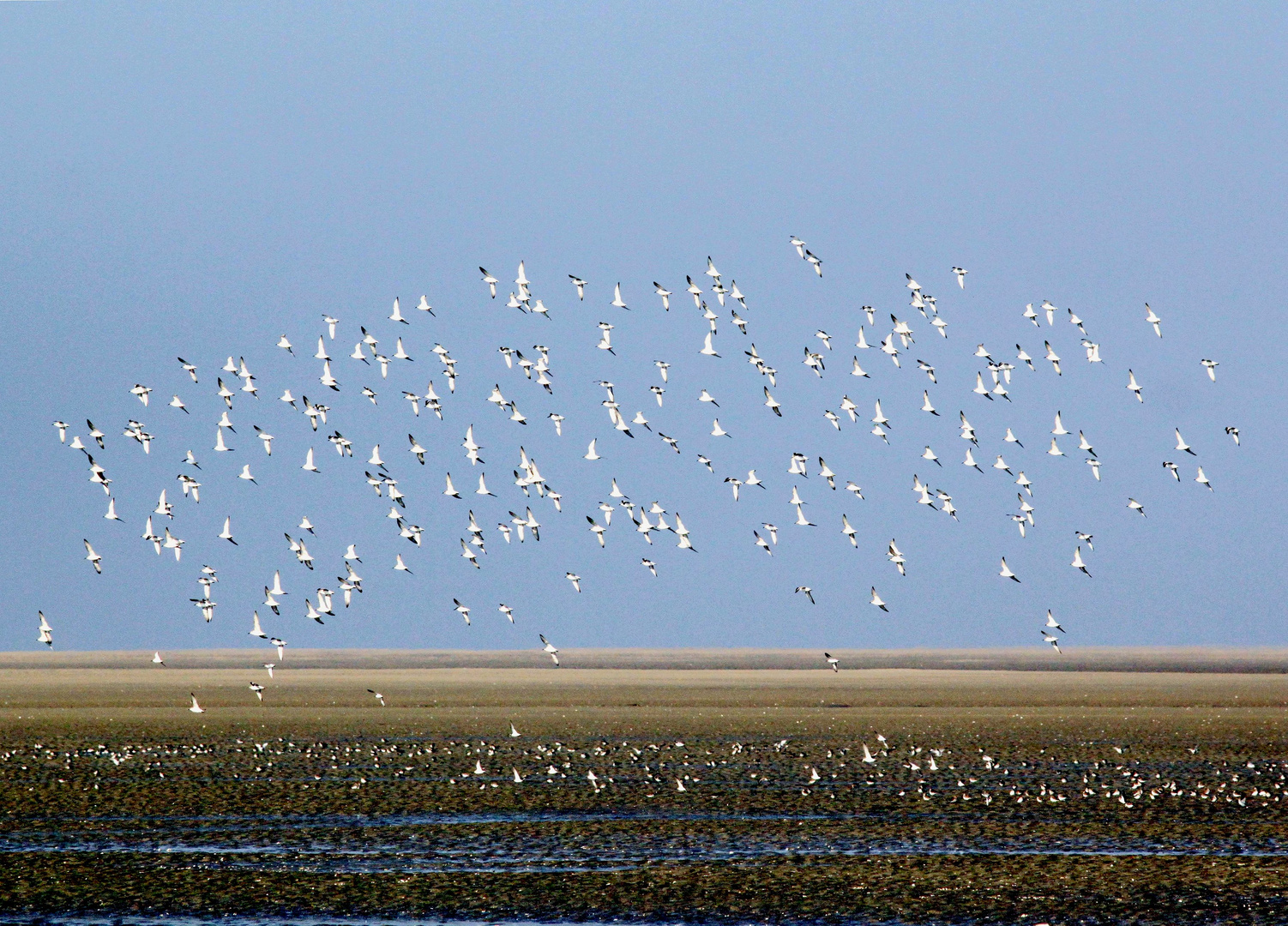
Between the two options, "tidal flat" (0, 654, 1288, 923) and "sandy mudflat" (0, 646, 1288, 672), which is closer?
"tidal flat" (0, 654, 1288, 923)

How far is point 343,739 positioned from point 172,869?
76.7 ft

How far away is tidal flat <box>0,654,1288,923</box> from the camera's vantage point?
2553 centimetres

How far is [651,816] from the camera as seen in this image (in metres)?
33.8

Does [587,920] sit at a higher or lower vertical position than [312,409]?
lower

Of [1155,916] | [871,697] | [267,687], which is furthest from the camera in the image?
[267,687]

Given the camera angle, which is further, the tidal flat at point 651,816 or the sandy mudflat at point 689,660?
the sandy mudflat at point 689,660

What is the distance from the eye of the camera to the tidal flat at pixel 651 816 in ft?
83.8

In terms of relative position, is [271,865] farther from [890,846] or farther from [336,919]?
[890,846]

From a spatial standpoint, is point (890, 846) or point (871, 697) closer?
point (890, 846)

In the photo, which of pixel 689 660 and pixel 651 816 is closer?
pixel 651 816

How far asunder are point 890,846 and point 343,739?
24591 millimetres

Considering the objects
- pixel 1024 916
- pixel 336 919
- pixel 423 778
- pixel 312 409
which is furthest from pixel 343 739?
pixel 1024 916

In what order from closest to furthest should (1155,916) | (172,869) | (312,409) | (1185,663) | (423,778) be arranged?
1. (1155,916)
2. (172,869)
3. (423,778)
4. (312,409)
5. (1185,663)

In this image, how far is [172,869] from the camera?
27.5 meters
